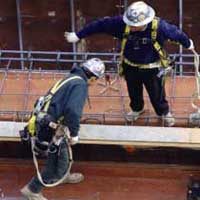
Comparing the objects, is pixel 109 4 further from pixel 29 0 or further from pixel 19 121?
pixel 19 121

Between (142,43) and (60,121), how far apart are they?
3.69 ft

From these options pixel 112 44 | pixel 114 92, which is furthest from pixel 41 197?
pixel 112 44

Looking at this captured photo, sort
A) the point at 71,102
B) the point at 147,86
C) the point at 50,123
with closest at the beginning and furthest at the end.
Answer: the point at 71,102, the point at 50,123, the point at 147,86

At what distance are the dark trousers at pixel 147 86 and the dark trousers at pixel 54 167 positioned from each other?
1016 mm

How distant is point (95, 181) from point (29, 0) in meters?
3.01

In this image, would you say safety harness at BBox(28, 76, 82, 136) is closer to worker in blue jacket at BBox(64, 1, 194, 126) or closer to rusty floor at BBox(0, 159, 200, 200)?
worker in blue jacket at BBox(64, 1, 194, 126)

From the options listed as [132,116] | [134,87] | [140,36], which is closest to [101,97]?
[132,116]

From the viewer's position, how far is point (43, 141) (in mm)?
11789

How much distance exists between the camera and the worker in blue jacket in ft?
38.4

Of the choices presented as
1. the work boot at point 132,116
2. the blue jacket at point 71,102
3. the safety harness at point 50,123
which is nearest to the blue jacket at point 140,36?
the blue jacket at point 71,102

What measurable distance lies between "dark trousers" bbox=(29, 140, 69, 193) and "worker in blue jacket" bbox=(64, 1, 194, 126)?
104 cm

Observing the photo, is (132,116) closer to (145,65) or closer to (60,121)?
(145,65)

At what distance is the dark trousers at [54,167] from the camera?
11.9m

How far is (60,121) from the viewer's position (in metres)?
11.7
